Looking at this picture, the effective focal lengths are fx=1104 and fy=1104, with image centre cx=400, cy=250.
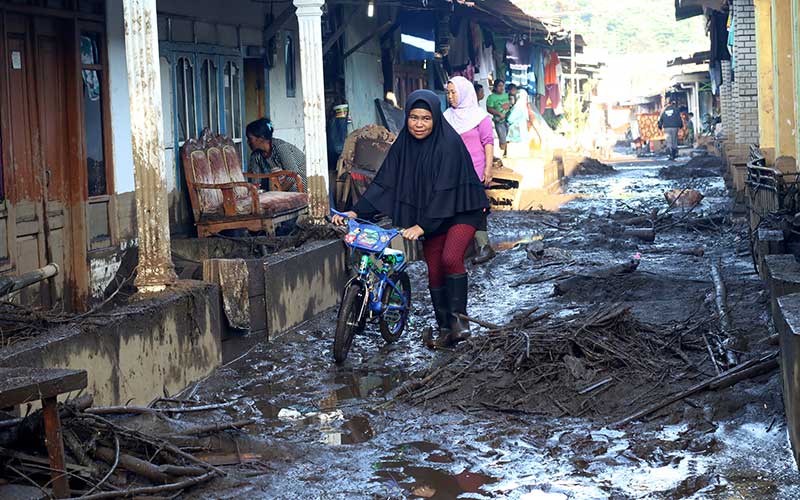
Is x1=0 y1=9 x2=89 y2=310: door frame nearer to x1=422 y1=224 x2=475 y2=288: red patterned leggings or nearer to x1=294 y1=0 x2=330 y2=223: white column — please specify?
x1=294 y1=0 x2=330 y2=223: white column

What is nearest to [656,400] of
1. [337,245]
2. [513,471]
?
[513,471]

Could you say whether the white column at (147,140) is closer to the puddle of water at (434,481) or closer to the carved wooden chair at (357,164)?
the puddle of water at (434,481)

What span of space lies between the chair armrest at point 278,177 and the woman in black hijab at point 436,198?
13.5ft

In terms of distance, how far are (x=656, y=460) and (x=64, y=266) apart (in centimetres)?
582

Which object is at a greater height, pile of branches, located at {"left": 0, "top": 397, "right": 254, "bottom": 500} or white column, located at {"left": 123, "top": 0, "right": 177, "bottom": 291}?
white column, located at {"left": 123, "top": 0, "right": 177, "bottom": 291}

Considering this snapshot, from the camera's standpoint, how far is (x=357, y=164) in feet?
48.9

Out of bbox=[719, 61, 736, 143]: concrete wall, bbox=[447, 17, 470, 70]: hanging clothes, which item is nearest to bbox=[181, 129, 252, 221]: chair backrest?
bbox=[447, 17, 470, 70]: hanging clothes

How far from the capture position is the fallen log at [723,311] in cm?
672

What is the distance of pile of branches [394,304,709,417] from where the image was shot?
20.7ft

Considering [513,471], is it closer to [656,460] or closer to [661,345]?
[656,460]

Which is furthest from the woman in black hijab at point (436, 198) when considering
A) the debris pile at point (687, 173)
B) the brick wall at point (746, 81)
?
the debris pile at point (687, 173)

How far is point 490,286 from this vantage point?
37.3ft

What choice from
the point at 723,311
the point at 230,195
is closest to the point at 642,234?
the point at 230,195

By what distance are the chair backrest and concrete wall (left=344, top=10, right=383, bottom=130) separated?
4.20 meters
